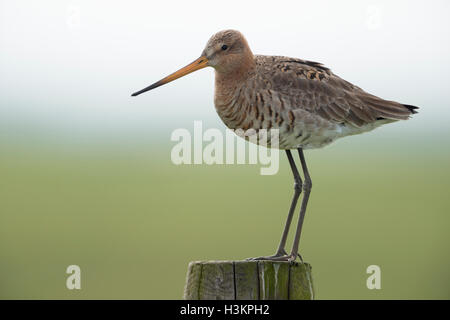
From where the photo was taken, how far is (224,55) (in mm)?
8953

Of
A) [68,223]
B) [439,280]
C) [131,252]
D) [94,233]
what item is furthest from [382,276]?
[68,223]

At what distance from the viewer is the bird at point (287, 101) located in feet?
28.3

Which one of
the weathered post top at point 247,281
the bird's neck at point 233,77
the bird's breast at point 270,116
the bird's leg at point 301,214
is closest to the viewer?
the weathered post top at point 247,281

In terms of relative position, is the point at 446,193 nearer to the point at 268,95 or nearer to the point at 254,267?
the point at 268,95

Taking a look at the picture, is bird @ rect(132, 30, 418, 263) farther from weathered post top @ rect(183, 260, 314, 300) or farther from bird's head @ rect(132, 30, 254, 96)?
weathered post top @ rect(183, 260, 314, 300)

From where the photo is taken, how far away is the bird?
862 cm

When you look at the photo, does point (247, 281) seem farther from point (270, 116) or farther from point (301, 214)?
point (270, 116)

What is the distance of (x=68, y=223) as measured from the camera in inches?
A: 797

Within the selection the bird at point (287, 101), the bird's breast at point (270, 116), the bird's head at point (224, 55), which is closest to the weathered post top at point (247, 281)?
the bird at point (287, 101)

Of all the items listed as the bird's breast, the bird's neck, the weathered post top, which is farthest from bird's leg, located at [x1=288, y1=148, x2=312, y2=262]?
the weathered post top

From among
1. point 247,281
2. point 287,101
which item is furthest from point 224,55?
point 247,281

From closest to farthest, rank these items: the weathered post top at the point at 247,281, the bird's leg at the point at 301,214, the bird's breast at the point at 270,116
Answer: the weathered post top at the point at 247,281 → the bird's leg at the point at 301,214 → the bird's breast at the point at 270,116

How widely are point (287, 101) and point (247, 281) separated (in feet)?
9.70

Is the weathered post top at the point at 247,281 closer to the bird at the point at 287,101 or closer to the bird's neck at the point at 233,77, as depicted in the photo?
the bird at the point at 287,101
